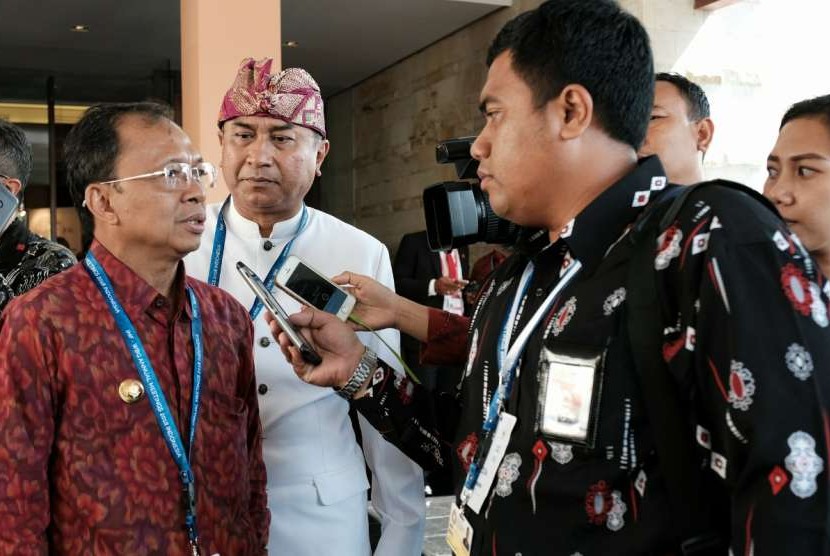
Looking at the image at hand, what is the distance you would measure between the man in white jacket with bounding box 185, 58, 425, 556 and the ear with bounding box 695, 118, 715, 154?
92 centimetres

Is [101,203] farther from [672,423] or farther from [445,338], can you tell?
[672,423]

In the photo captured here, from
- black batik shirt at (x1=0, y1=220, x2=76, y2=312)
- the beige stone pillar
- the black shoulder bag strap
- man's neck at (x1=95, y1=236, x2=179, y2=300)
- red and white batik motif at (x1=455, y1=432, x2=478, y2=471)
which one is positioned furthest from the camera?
the beige stone pillar

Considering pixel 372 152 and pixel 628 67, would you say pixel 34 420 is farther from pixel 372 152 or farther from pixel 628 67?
pixel 372 152

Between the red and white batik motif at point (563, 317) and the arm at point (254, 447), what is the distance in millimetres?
938

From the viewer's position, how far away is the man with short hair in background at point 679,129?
2260 millimetres

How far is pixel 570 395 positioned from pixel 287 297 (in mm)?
1153

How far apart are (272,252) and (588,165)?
111 centimetres

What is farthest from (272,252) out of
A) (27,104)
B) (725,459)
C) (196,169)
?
(27,104)

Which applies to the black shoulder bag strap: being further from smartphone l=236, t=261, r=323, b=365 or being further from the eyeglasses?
the eyeglasses

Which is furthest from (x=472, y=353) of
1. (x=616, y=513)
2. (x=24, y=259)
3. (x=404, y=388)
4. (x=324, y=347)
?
(x=24, y=259)

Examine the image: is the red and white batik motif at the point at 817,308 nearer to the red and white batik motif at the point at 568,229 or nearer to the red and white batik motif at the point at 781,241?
the red and white batik motif at the point at 781,241

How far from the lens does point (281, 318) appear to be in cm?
170

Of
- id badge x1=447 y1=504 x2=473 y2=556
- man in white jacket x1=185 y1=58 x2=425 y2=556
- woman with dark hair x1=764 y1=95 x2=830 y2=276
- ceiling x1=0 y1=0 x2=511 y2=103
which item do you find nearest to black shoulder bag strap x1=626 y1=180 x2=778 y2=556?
id badge x1=447 y1=504 x2=473 y2=556

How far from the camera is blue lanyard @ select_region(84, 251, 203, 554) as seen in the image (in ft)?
5.57
